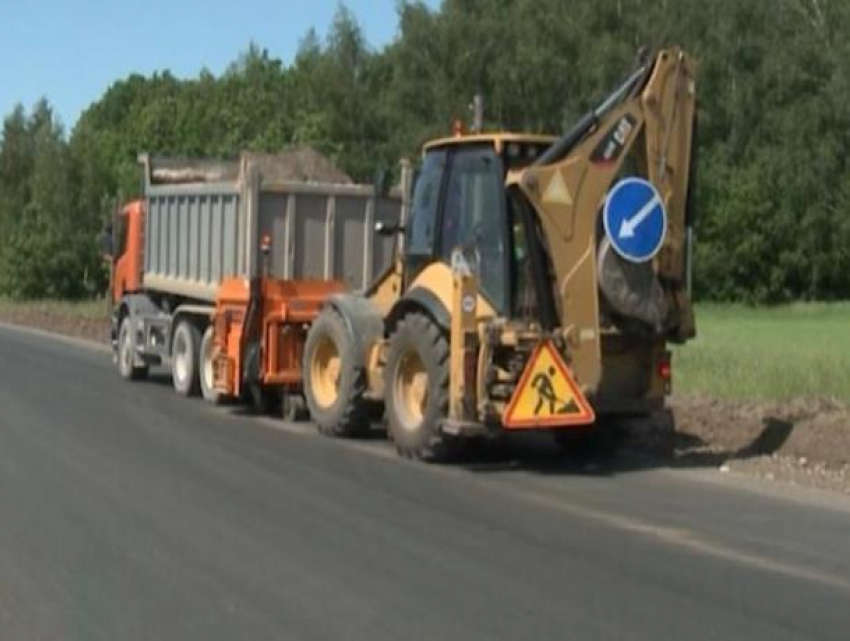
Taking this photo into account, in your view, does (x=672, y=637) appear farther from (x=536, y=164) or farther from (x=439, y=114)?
(x=439, y=114)

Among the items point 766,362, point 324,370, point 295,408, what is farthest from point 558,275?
point 766,362

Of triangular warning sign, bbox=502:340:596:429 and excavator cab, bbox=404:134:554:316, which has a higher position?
excavator cab, bbox=404:134:554:316

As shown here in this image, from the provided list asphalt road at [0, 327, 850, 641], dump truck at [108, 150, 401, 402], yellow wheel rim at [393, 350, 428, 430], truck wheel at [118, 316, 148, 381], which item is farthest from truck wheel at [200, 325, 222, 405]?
yellow wheel rim at [393, 350, 428, 430]

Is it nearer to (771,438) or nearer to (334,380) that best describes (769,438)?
(771,438)

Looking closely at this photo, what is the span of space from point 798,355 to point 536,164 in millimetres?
15880

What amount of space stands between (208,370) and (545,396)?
8012mm

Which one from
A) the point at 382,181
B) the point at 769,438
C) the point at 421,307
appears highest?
the point at 382,181

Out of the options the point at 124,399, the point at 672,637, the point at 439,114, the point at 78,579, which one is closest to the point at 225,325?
the point at 124,399

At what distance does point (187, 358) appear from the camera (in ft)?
76.9

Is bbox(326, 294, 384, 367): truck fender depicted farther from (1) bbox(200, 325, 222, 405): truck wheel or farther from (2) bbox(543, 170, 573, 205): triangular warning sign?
(1) bbox(200, 325, 222, 405): truck wheel

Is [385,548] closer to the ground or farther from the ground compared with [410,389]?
closer to the ground

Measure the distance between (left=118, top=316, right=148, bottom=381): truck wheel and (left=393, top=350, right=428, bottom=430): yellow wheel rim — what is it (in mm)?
10150

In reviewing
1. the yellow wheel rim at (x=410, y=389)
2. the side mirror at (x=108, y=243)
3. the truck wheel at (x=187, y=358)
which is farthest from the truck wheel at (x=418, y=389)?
the side mirror at (x=108, y=243)

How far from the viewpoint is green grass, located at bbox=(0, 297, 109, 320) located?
51.9 m
